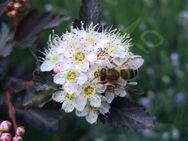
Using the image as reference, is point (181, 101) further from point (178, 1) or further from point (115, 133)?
point (178, 1)

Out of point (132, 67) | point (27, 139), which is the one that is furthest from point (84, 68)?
point (27, 139)

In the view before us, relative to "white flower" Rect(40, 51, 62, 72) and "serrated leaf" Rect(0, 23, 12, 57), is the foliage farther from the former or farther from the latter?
"white flower" Rect(40, 51, 62, 72)

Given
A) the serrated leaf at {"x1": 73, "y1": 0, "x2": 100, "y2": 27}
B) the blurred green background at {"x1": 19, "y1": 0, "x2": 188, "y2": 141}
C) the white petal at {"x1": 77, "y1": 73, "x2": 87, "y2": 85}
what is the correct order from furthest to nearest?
1. the blurred green background at {"x1": 19, "y1": 0, "x2": 188, "y2": 141}
2. the serrated leaf at {"x1": 73, "y1": 0, "x2": 100, "y2": 27}
3. the white petal at {"x1": 77, "y1": 73, "x2": 87, "y2": 85}

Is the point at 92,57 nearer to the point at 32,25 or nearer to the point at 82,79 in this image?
the point at 82,79

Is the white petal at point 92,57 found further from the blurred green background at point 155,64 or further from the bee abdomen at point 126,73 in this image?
the blurred green background at point 155,64

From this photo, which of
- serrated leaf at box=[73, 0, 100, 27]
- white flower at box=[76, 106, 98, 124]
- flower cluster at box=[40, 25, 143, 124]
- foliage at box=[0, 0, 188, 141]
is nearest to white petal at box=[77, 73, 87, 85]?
flower cluster at box=[40, 25, 143, 124]
